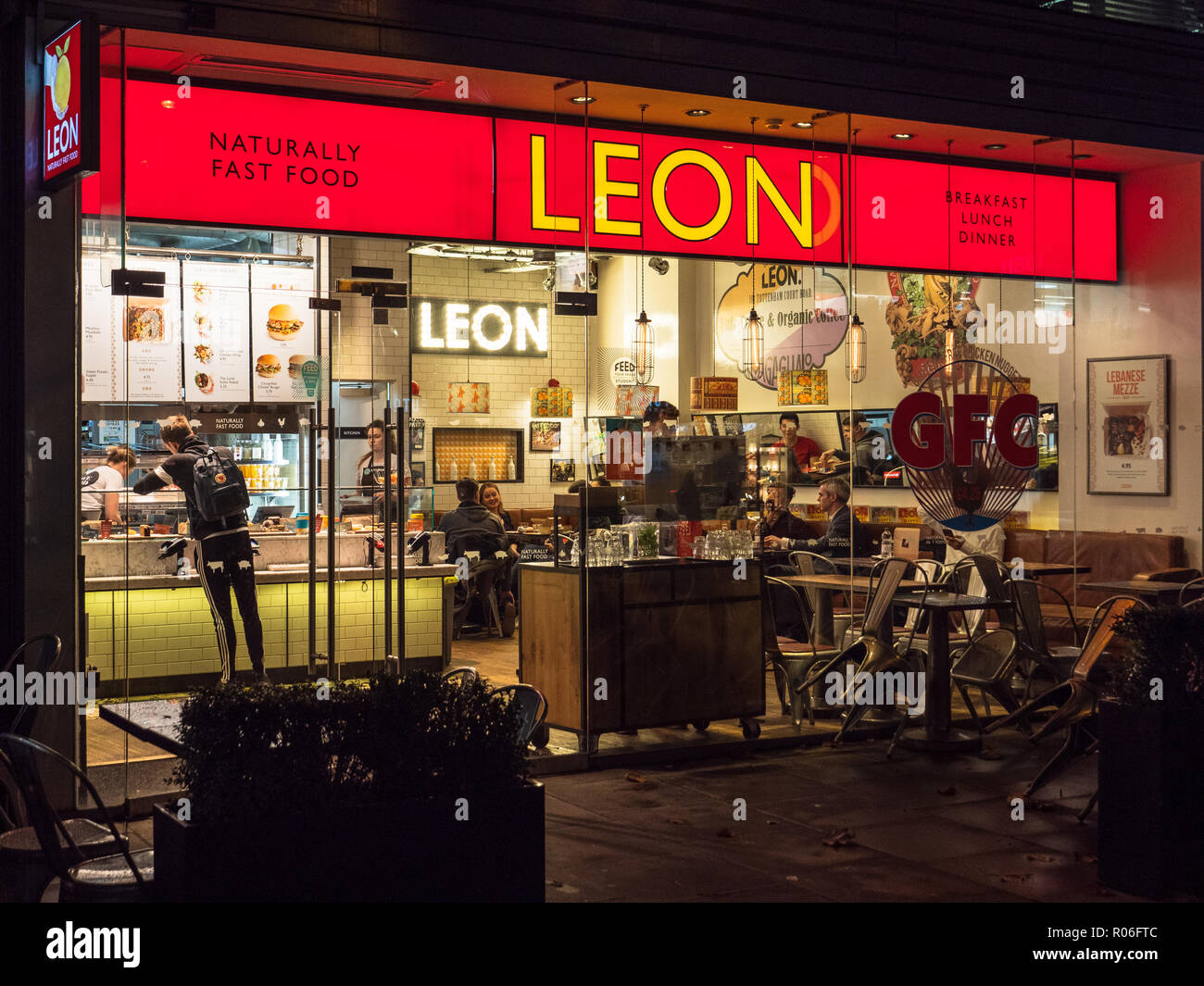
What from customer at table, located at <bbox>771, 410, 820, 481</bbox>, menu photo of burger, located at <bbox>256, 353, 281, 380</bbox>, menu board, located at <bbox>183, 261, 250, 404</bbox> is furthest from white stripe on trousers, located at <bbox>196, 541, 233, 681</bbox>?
customer at table, located at <bbox>771, 410, 820, 481</bbox>

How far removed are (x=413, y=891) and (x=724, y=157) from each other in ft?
19.2

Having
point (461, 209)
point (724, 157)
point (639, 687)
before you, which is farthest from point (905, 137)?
point (639, 687)

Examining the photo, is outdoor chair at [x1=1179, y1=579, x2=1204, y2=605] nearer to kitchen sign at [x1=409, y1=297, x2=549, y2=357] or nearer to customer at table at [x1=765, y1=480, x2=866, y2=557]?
customer at table at [x1=765, y1=480, x2=866, y2=557]

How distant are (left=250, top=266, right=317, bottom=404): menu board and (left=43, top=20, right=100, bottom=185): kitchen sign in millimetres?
2055

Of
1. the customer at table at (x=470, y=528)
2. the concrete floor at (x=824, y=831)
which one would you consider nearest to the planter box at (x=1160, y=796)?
the concrete floor at (x=824, y=831)

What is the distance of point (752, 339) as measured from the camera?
27.4ft

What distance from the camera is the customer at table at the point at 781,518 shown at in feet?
26.7

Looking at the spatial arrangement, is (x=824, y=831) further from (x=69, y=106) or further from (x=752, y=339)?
(x=69, y=106)

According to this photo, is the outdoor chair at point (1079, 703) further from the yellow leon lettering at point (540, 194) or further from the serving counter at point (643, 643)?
the yellow leon lettering at point (540, 194)

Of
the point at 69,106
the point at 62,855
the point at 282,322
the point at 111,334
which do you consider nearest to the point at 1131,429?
the point at 282,322

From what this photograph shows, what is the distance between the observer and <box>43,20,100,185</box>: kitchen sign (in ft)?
18.0

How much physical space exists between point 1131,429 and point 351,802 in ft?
26.4
